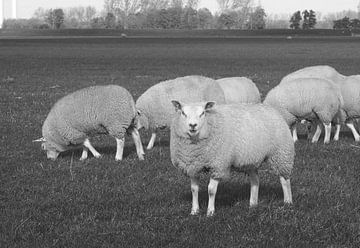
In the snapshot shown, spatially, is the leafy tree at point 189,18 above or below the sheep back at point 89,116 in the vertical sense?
below

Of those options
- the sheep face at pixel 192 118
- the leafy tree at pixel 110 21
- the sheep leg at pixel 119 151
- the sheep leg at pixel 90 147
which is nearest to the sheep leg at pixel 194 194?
the sheep face at pixel 192 118

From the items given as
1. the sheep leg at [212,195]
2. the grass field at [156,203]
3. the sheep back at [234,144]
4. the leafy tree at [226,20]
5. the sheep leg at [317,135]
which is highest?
the sheep back at [234,144]

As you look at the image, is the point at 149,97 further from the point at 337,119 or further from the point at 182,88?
the point at 337,119

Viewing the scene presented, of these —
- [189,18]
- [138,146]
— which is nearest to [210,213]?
[138,146]

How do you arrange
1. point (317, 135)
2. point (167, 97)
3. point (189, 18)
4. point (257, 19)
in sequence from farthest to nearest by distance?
point (257, 19) < point (189, 18) < point (317, 135) < point (167, 97)

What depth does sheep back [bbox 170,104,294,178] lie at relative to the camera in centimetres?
695

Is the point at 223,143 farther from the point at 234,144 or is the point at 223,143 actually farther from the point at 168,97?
the point at 168,97

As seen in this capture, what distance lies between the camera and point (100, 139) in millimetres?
12617

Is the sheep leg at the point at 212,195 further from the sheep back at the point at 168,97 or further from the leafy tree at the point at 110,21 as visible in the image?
the leafy tree at the point at 110,21

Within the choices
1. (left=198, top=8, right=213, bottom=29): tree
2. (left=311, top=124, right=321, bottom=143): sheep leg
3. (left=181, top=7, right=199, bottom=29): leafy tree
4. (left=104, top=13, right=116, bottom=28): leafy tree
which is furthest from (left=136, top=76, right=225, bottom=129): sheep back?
(left=104, top=13, right=116, bottom=28): leafy tree

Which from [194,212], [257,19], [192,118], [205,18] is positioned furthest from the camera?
[257,19]

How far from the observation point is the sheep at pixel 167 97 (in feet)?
38.9

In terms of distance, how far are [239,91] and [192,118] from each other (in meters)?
7.18

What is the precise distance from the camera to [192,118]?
22.1ft
